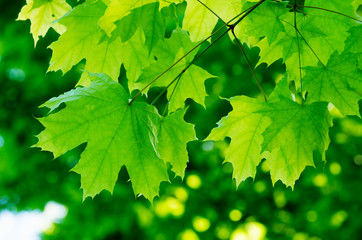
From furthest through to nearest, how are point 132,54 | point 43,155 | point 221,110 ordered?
point 43,155 < point 221,110 < point 132,54

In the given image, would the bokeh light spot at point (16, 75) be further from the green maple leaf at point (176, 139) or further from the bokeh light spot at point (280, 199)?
the green maple leaf at point (176, 139)

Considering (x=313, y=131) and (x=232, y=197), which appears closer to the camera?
(x=313, y=131)

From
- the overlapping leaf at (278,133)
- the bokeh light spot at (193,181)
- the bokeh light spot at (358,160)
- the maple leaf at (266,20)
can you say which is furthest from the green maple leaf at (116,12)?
the bokeh light spot at (358,160)

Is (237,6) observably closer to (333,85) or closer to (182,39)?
(182,39)

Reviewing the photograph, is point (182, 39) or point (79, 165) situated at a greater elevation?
point (182, 39)

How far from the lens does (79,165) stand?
1.35 metres

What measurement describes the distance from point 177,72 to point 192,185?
4.66m

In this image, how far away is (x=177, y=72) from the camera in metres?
1.58

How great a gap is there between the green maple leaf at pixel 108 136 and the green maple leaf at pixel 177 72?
17 centimetres

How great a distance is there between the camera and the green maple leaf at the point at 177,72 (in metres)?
1.51

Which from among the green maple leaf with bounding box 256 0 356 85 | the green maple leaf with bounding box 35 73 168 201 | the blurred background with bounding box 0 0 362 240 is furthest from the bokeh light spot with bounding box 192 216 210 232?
the green maple leaf with bounding box 256 0 356 85

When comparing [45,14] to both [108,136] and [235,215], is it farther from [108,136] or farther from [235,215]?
[235,215]

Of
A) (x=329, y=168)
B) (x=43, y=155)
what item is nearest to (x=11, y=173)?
(x=43, y=155)

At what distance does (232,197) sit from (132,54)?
4547 mm
